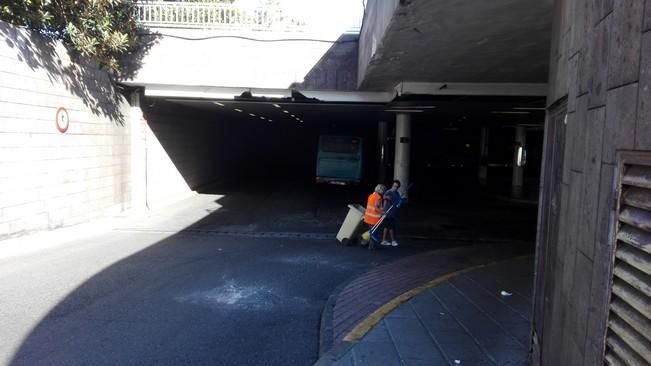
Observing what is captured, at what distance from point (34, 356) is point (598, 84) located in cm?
564

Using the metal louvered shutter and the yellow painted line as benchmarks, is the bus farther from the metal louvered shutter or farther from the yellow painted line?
the metal louvered shutter

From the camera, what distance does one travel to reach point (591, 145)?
297 centimetres

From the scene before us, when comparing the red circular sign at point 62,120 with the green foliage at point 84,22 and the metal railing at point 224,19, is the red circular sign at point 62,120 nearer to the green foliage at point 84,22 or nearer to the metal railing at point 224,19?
the green foliage at point 84,22

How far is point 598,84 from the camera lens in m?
2.88

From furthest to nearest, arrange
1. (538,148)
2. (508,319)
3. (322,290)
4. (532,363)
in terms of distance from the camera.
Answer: (538,148) → (322,290) → (508,319) → (532,363)

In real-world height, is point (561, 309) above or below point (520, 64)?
below

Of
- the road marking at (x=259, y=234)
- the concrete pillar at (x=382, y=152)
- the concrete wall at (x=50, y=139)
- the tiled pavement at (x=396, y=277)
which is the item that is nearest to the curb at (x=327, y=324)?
the tiled pavement at (x=396, y=277)

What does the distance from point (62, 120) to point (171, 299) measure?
22.4 feet

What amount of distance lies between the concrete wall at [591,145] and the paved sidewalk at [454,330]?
127 cm

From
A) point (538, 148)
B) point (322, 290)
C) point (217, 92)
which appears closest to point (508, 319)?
point (322, 290)

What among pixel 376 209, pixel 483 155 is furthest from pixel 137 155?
pixel 483 155

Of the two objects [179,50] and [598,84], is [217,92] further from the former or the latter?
[598,84]

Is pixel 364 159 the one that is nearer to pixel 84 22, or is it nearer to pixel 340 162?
pixel 340 162

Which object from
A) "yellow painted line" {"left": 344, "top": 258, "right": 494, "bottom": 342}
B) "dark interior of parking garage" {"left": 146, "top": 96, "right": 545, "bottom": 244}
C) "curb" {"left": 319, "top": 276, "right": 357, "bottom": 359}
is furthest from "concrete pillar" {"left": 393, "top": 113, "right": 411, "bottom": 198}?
"curb" {"left": 319, "top": 276, "right": 357, "bottom": 359}
